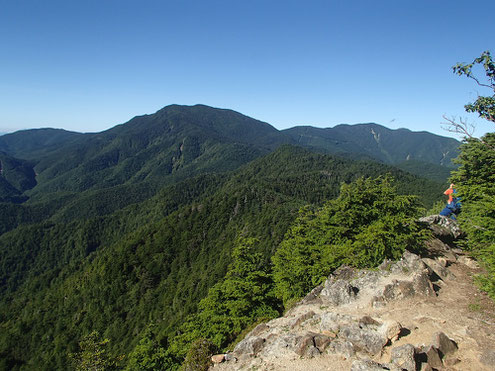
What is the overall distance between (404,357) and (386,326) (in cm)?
271

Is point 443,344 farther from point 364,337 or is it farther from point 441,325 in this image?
point 364,337

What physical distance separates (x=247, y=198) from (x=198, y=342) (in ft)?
444

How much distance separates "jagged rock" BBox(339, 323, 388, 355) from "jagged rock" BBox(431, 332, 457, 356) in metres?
1.93

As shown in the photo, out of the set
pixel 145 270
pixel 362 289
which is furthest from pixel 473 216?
pixel 145 270

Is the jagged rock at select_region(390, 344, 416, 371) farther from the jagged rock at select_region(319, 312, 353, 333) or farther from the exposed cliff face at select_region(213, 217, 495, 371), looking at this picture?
the jagged rock at select_region(319, 312, 353, 333)

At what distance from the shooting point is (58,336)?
99188 millimetres

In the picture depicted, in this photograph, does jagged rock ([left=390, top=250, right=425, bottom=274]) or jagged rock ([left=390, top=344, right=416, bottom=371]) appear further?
jagged rock ([left=390, top=250, right=425, bottom=274])

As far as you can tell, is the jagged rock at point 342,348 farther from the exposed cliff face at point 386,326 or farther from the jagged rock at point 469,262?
the jagged rock at point 469,262

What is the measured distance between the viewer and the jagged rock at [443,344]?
36.9ft

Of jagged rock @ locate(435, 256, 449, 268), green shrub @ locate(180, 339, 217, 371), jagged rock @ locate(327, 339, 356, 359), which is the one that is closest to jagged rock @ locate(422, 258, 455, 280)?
jagged rock @ locate(435, 256, 449, 268)

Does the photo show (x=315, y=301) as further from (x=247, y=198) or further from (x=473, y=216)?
(x=247, y=198)

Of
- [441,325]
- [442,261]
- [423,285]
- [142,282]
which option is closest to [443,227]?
[442,261]

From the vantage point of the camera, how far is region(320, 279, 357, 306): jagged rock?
17094 millimetres

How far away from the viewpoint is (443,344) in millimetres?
11391
